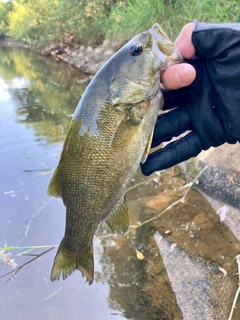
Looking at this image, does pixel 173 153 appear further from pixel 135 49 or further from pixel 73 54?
pixel 73 54

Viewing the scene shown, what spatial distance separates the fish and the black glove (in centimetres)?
25

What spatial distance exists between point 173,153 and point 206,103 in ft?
1.24

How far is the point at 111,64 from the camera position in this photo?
6.64 feet

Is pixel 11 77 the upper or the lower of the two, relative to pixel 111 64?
lower

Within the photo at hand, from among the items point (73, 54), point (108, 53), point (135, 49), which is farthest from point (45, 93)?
point (135, 49)

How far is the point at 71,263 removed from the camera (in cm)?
234

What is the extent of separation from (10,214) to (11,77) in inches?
463

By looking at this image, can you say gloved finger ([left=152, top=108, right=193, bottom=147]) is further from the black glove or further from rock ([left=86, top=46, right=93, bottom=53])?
rock ([left=86, top=46, right=93, bottom=53])

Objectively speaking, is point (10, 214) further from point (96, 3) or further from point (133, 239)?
point (96, 3)

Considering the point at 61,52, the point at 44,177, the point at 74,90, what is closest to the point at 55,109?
the point at 74,90

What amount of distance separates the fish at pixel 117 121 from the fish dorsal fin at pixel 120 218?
9 centimetres

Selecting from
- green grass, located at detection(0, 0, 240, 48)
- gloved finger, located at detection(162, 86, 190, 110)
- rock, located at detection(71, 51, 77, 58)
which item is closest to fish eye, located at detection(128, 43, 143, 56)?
gloved finger, located at detection(162, 86, 190, 110)

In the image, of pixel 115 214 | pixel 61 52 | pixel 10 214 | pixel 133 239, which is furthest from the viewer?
pixel 61 52

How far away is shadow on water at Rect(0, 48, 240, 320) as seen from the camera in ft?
10.7
